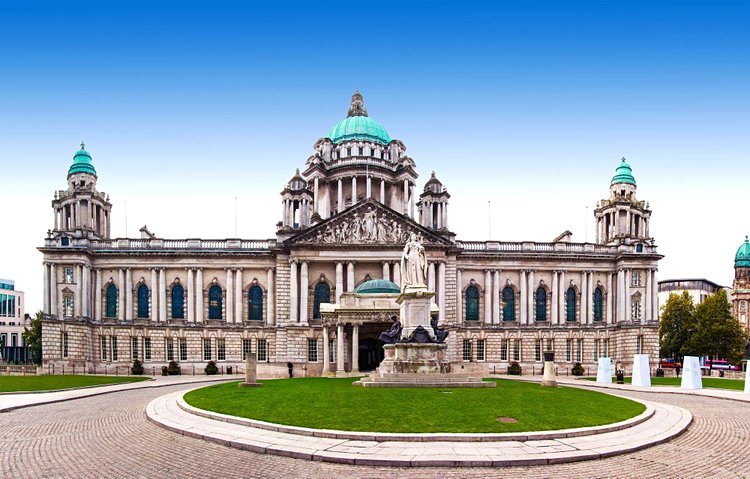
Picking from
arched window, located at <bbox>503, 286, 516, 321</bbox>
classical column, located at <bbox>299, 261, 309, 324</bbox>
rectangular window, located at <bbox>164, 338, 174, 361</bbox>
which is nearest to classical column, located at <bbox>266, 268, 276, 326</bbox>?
classical column, located at <bbox>299, 261, 309, 324</bbox>

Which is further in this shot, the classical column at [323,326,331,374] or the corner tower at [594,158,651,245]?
the corner tower at [594,158,651,245]

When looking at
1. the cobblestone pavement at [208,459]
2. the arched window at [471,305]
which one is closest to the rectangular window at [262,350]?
the arched window at [471,305]

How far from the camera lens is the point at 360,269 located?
69.8 meters

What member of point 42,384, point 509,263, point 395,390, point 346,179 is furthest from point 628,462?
point 346,179

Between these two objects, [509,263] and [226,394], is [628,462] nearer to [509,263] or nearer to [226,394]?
[226,394]

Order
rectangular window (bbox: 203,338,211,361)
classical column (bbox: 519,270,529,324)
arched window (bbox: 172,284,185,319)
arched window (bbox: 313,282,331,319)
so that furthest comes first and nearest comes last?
classical column (bbox: 519,270,529,324) → arched window (bbox: 172,284,185,319) → rectangular window (bbox: 203,338,211,361) → arched window (bbox: 313,282,331,319)

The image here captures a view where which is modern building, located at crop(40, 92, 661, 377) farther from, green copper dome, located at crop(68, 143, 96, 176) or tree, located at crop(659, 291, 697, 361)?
tree, located at crop(659, 291, 697, 361)

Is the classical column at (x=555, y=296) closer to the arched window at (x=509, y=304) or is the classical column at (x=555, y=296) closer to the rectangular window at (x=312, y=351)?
the arched window at (x=509, y=304)

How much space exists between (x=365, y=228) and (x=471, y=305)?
16.8m

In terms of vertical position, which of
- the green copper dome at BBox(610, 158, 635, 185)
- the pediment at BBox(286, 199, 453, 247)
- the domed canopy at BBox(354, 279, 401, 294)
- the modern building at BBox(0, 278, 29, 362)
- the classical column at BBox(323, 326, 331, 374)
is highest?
the green copper dome at BBox(610, 158, 635, 185)

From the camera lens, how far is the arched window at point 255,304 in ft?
236

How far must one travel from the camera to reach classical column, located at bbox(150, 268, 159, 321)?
232 feet

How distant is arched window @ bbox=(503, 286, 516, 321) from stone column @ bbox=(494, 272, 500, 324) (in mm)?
1433

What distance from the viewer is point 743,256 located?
12494 centimetres
